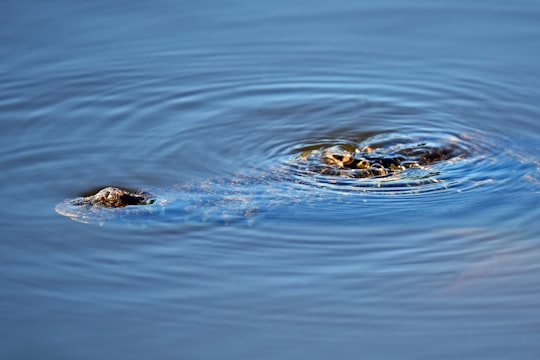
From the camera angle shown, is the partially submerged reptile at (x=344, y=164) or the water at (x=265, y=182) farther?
the partially submerged reptile at (x=344, y=164)

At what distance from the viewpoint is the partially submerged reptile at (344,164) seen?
6020 millimetres

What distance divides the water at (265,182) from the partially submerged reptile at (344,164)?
0.14 m

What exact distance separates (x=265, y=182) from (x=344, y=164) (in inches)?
26.5

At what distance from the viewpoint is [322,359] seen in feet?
14.4

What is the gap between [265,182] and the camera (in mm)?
6395

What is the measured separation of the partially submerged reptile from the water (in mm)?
140

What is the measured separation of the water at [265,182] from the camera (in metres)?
4.70

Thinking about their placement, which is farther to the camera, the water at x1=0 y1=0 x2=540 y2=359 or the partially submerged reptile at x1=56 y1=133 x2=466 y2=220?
the partially submerged reptile at x1=56 y1=133 x2=466 y2=220

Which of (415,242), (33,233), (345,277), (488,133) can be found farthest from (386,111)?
(33,233)

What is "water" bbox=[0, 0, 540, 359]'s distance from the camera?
470 cm

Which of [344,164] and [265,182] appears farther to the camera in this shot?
[344,164]

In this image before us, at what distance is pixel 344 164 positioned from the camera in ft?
21.7

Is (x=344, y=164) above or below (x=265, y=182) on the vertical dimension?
above

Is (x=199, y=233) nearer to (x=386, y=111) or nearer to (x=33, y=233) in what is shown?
→ (x=33, y=233)
